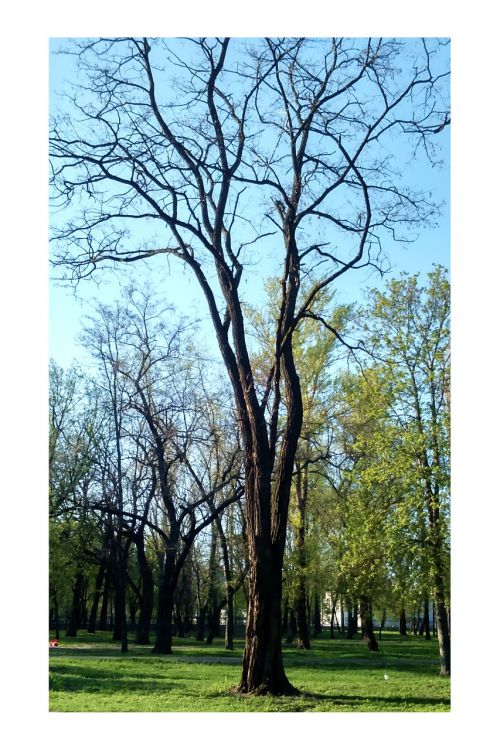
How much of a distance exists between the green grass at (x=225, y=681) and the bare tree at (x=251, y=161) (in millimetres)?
524

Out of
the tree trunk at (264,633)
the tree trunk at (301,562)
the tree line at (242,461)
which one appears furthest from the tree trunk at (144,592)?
the tree trunk at (264,633)

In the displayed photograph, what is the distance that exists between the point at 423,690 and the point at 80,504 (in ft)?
18.3

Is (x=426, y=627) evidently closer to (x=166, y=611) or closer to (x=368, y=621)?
(x=368, y=621)

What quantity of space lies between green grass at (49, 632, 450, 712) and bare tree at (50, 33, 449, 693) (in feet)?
1.72

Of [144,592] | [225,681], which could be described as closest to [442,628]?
[225,681]

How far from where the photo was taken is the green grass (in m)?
5.92

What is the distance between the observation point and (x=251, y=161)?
7.43m

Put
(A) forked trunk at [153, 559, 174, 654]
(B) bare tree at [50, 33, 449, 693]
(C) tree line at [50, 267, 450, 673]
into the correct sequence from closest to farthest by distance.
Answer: (B) bare tree at [50, 33, 449, 693] < (C) tree line at [50, 267, 450, 673] < (A) forked trunk at [153, 559, 174, 654]

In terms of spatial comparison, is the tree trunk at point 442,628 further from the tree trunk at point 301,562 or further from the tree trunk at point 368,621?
the tree trunk at point 368,621

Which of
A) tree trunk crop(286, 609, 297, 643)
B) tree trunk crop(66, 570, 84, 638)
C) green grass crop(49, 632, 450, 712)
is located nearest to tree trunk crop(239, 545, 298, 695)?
green grass crop(49, 632, 450, 712)

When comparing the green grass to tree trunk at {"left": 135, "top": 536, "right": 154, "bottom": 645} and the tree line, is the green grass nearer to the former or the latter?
the tree line

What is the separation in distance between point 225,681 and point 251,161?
15.4ft
